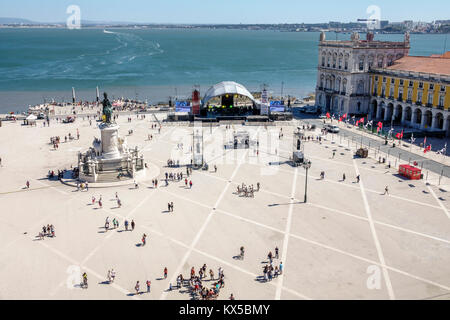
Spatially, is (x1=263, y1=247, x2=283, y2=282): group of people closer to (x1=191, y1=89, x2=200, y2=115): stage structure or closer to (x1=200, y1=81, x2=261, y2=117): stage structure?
(x1=191, y1=89, x2=200, y2=115): stage structure

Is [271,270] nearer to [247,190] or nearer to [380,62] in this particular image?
[247,190]

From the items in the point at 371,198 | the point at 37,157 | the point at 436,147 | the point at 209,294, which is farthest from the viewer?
the point at 436,147

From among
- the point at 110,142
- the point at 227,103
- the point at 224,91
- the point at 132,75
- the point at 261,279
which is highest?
the point at 224,91

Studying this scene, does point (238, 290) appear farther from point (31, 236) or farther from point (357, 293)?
point (31, 236)

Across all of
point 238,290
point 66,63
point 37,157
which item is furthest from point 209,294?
point 66,63

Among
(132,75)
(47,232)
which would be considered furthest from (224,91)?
(132,75)

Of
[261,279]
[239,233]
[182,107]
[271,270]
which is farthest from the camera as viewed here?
[182,107]

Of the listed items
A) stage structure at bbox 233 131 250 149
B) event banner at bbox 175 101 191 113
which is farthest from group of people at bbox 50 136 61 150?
stage structure at bbox 233 131 250 149
